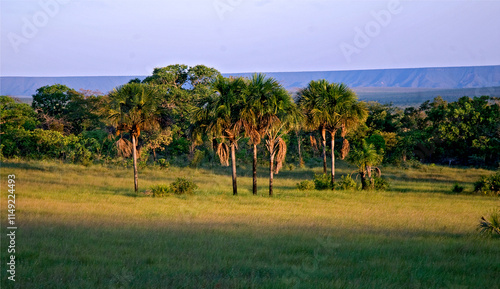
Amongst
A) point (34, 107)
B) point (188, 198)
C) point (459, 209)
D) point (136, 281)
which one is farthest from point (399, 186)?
point (34, 107)

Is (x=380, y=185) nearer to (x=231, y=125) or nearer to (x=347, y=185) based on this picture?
(x=347, y=185)

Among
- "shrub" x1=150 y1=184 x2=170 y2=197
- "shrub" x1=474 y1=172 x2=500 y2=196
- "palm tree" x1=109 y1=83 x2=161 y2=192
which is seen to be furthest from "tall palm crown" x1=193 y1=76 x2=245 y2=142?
"shrub" x1=474 y1=172 x2=500 y2=196

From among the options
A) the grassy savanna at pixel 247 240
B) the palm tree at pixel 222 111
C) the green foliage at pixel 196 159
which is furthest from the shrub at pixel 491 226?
the green foliage at pixel 196 159

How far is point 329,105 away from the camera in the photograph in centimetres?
2814

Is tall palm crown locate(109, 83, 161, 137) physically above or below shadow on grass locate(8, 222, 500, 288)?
above

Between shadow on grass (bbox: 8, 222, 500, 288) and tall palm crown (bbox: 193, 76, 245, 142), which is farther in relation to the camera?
tall palm crown (bbox: 193, 76, 245, 142)

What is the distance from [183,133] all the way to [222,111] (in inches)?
1071

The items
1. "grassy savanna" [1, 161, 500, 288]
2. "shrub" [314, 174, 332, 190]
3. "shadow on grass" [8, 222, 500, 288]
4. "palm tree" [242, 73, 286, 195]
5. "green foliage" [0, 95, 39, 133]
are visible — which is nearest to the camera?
"shadow on grass" [8, 222, 500, 288]

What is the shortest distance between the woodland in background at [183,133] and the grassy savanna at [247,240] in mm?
16815

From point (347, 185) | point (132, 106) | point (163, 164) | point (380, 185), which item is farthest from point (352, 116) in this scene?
point (163, 164)

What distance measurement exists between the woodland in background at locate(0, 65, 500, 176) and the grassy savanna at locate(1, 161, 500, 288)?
16.8m

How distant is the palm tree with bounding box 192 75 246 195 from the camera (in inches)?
894

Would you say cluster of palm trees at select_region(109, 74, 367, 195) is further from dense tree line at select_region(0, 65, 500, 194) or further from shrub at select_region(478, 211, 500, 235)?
shrub at select_region(478, 211, 500, 235)

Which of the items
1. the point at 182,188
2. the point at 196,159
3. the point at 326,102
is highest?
the point at 326,102
